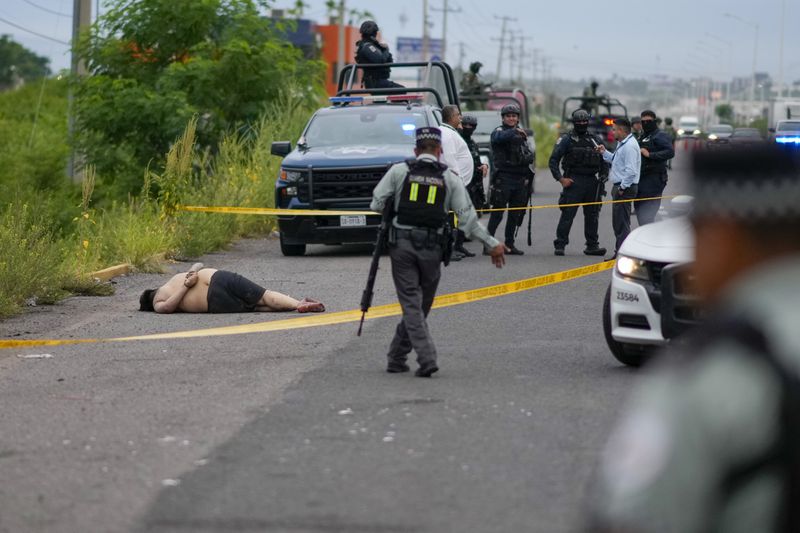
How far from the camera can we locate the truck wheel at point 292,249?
63.7ft

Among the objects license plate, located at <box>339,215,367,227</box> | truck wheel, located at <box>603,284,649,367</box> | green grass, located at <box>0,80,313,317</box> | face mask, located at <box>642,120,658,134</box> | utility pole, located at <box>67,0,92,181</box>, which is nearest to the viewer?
truck wheel, located at <box>603,284,649,367</box>

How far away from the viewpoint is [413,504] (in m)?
6.08

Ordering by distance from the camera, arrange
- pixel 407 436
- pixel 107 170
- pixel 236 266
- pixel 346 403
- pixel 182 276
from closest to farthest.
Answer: pixel 407 436
pixel 346 403
pixel 182 276
pixel 236 266
pixel 107 170

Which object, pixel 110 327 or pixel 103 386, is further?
pixel 110 327

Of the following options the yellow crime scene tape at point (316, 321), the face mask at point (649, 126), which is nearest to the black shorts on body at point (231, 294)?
the yellow crime scene tape at point (316, 321)

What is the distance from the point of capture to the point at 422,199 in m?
9.64

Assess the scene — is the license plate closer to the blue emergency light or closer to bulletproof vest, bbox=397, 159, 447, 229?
the blue emergency light

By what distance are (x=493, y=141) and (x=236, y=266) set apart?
3859 mm

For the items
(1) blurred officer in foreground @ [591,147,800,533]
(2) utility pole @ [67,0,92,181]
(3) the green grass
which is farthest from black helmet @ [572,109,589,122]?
(1) blurred officer in foreground @ [591,147,800,533]

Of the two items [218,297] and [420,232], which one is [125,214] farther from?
[420,232]

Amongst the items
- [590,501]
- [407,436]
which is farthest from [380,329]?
[590,501]

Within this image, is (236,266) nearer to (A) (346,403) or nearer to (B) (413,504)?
(A) (346,403)

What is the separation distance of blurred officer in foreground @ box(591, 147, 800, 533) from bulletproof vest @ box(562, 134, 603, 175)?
678 inches

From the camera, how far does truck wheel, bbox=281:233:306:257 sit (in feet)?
63.7
